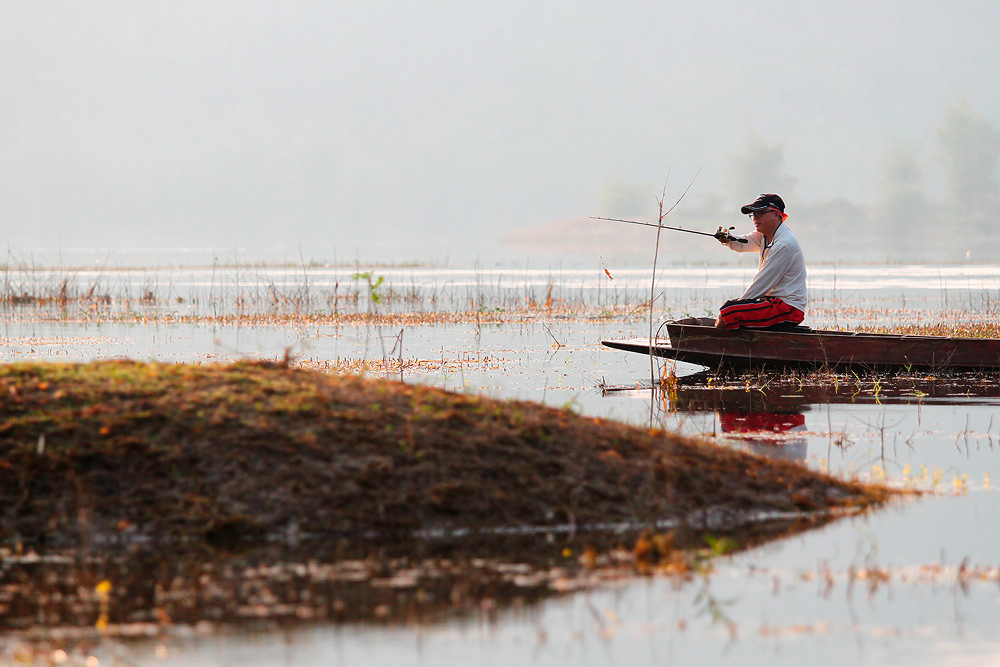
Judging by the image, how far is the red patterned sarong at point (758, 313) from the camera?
12.4 meters

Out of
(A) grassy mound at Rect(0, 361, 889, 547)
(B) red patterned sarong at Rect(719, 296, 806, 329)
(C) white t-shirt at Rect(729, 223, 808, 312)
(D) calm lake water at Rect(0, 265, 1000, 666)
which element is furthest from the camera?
(B) red patterned sarong at Rect(719, 296, 806, 329)

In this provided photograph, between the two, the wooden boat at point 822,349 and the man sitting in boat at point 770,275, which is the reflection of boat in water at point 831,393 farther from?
the man sitting in boat at point 770,275

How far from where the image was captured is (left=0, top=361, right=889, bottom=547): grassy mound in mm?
5820

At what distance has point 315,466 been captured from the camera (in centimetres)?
607

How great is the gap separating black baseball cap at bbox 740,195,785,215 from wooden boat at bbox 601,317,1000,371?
1.37m

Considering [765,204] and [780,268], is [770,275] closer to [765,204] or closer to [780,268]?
[780,268]

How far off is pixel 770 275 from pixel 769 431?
10.5 ft

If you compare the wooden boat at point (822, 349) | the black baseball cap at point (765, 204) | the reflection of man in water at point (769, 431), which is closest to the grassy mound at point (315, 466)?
the reflection of man in water at point (769, 431)

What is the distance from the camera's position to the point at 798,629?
4.52 meters

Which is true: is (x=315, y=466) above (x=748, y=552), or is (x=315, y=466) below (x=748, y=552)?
above

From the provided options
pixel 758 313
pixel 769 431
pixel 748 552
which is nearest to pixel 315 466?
pixel 748 552

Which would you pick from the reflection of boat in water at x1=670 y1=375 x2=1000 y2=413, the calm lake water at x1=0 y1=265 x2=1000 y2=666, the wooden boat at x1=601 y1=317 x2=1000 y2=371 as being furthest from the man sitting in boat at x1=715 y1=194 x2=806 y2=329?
the calm lake water at x1=0 y1=265 x2=1000 y2=666

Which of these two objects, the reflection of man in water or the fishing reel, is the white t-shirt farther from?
the reflection of man in water

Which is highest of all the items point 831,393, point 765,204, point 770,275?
point 765,204
